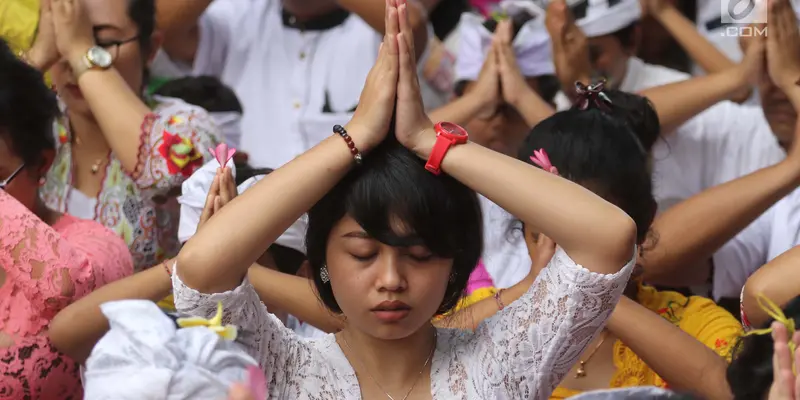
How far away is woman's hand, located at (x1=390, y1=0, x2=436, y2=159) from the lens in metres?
1.77

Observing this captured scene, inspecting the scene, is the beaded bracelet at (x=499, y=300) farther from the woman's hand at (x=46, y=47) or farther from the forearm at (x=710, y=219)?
the woman's hand at (x=46, y=47)

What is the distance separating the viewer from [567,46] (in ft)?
10.6

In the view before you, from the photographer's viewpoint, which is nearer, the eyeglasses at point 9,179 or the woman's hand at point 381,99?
the woman's hand at point 381,99

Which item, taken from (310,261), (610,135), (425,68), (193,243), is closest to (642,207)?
(610,135)

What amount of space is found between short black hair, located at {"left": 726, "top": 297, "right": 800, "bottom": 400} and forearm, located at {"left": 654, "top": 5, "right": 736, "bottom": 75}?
68.6 inches

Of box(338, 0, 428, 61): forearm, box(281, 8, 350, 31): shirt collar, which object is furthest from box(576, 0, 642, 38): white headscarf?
box(281, 8, 350, 31): shirt collar

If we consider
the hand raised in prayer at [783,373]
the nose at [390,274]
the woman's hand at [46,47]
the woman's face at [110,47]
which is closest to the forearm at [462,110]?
the woman's face at [110,47]

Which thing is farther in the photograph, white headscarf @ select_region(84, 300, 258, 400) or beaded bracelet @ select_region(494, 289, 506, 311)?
beaded bracelet @ select_region(494, 289, 506, 311)

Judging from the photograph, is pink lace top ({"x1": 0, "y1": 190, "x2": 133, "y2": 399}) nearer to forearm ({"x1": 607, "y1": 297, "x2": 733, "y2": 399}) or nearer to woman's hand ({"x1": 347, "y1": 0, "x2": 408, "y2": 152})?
woman's hand ({"x1": 347, "y1": 0, "x2": 408, "y2": 152})

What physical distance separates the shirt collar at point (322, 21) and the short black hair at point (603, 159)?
1.40 m

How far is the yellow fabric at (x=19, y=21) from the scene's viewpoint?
3.00m

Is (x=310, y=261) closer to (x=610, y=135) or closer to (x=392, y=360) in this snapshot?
(x=392, y=360)

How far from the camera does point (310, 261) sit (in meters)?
1.89

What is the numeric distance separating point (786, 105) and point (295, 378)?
1.74 meters
